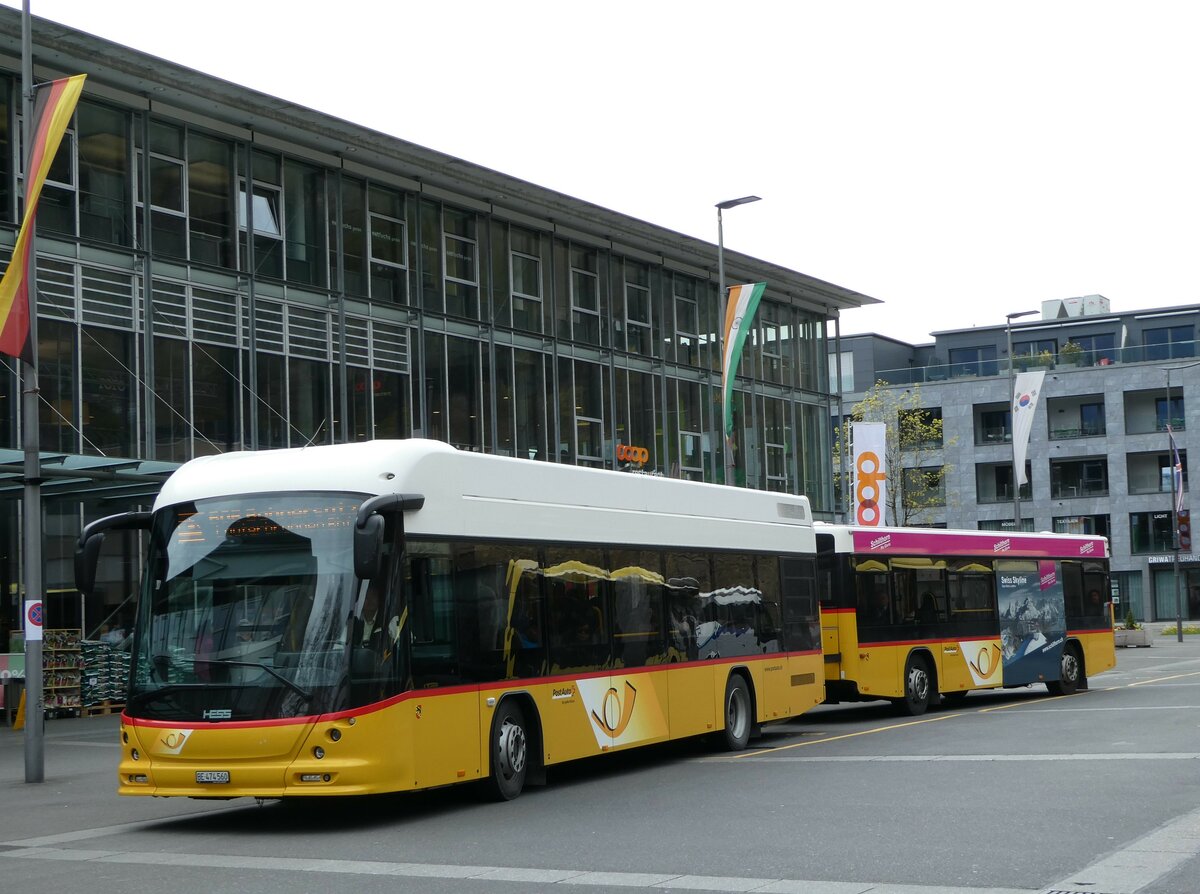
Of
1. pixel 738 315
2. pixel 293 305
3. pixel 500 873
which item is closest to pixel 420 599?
pixel 500 873

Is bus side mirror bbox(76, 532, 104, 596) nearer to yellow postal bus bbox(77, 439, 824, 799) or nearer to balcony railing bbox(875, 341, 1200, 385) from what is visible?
yellow postal bus bbox(77, 439, 824, 799)

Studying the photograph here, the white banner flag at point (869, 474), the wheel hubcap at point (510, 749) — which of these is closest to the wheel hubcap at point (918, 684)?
the wheel hubcap at point (510, 749)

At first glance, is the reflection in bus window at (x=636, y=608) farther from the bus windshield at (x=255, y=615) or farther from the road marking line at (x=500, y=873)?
the road marking line at (x=500, y=873)

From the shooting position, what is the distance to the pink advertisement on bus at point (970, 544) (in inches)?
911

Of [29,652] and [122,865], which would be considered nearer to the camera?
[122,865]

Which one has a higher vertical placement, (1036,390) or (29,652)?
(1036,390)

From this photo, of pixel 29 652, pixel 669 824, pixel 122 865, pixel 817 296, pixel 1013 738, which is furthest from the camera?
pixel 817 296

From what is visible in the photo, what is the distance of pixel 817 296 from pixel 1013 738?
108 feet

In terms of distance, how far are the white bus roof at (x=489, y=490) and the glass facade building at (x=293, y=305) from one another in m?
8.72

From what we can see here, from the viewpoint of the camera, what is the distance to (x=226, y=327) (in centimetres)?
2944

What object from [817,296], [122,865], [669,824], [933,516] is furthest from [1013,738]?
[933,516]

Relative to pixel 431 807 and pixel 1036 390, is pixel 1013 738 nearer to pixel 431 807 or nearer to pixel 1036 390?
pixel 431 807

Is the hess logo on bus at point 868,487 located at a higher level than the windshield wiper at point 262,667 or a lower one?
higher

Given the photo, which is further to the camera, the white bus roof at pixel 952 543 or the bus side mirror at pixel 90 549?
the white bus roof at pixel 952 543
